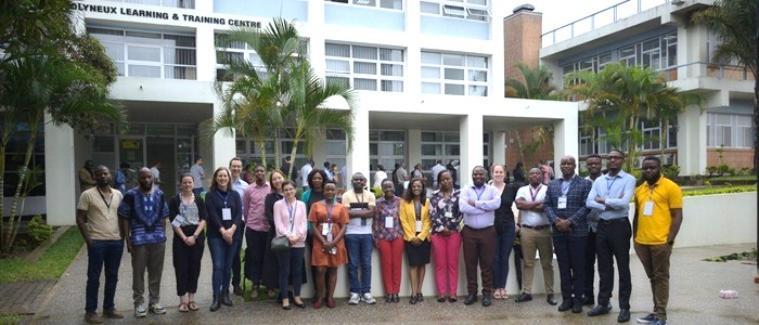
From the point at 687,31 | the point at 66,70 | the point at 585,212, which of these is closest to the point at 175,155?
the point at 66,70

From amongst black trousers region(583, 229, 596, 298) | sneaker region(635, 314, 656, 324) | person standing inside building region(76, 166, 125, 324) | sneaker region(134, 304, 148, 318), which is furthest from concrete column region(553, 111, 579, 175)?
person standing inside building region(76, 166, 125, 324)

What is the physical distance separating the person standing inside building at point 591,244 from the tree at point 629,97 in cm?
1649

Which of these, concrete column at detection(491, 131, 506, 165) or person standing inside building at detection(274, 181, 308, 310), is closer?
person standing inside building at detection(274, 181, 308, 310)

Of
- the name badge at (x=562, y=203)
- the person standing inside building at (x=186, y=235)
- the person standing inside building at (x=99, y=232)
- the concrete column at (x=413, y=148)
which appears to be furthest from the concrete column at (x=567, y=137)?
the person standing inside building at (x=99, y=232)

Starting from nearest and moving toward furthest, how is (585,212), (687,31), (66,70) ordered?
1. (585,212)
2. (66,70)
3. (687,31)

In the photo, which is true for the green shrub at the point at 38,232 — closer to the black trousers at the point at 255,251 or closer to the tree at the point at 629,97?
the black trousers at the point at 255,251

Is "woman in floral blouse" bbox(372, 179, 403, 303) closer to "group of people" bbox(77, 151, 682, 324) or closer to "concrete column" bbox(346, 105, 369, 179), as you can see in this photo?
"group of people" bbox(77, 151, 682, 324)

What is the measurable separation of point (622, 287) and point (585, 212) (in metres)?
0.86

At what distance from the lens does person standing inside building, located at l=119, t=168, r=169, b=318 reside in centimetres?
641

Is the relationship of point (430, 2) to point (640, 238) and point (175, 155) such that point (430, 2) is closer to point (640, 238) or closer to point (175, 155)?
point (175, 155)

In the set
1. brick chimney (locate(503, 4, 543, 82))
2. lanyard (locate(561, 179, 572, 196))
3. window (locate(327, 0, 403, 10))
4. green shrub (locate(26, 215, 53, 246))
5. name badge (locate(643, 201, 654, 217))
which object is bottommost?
green shrub (locate(26, 215, 53, 246))

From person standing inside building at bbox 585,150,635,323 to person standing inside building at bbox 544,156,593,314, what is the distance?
0.64ft

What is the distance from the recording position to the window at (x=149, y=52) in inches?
690

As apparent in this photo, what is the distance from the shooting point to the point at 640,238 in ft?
19.9
